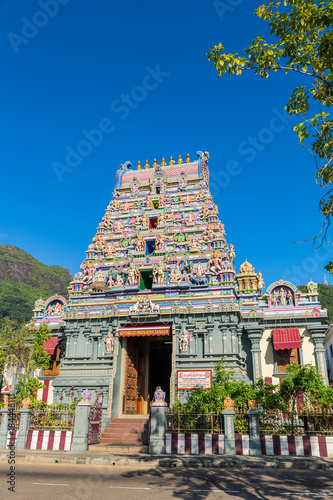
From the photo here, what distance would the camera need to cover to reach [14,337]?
25.6m

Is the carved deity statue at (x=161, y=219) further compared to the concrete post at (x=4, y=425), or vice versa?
the carved deity statue at (x=161, y=219)

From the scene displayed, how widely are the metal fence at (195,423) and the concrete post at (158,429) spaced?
48 centimetres

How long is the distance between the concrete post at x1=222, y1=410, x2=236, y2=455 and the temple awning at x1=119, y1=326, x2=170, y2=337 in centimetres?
784

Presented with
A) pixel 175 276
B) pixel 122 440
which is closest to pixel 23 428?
pixel 122 440

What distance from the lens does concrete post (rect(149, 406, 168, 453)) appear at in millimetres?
14984

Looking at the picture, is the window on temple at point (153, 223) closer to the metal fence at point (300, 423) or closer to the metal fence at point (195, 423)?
the metal fence at point (195, 423)

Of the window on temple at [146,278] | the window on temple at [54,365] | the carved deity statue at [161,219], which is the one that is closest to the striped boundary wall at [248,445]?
the window on temple at [146,278]

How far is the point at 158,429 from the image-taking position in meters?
15.3

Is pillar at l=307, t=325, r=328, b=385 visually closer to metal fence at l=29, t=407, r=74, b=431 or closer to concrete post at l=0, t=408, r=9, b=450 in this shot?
metal fence at l=29, t=407, r=74, b=431

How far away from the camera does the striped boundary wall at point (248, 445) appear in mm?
13883

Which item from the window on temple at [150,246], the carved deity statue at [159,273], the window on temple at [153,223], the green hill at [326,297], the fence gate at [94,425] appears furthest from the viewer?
the green hill at [326,297]

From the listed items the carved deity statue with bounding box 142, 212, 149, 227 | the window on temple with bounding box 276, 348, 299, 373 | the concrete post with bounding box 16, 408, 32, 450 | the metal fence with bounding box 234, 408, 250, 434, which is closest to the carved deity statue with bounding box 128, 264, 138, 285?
the carved deity statue with bounding box 142, 212, 149, 227

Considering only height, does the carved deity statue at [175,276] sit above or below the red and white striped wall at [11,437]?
above

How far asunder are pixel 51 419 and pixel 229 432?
7.72m
